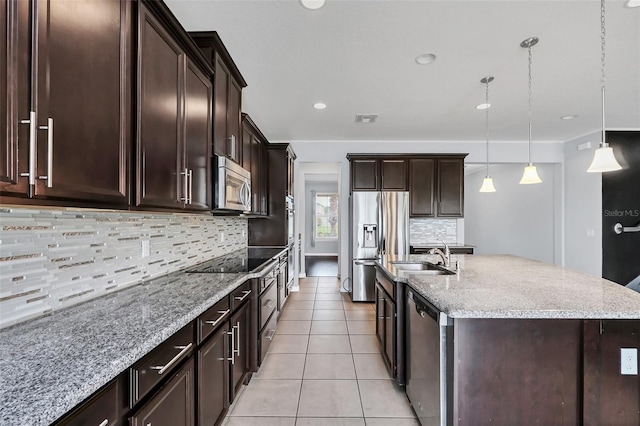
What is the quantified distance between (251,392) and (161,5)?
2.53 m

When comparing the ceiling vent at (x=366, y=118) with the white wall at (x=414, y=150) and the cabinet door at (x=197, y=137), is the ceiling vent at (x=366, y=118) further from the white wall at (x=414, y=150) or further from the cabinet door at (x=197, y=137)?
the cabinet door at (x=197, y=137)

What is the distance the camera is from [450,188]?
5.04 metres

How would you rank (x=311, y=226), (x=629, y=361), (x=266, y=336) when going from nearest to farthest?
(x=629, y=361) → (x=266, y=336) → (x=311, y=226)

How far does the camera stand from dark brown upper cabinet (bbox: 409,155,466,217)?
16.4ft

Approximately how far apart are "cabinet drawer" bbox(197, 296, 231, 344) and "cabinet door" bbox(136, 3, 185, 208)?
0.60 m

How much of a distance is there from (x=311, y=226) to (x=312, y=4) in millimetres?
7953

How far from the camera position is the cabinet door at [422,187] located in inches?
196

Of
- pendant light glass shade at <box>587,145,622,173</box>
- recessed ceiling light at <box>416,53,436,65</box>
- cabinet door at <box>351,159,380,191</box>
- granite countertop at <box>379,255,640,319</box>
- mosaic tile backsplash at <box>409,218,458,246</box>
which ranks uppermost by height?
recessed ceiling light at <box>416,53,436,65</box>

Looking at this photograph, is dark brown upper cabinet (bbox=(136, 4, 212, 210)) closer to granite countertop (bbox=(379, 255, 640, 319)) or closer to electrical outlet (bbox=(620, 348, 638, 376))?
granite countertop (bbox=(379, 255, 640, 319))

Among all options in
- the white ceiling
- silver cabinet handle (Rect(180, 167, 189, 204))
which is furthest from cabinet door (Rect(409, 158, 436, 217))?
silver cabinet handle (Rect(180, 167, 189, 204))

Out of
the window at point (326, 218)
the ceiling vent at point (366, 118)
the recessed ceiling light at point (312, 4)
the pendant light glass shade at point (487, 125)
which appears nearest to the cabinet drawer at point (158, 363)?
the recessed ceiling light at point (312, 4)

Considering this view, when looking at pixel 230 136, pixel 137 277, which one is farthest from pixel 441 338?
pixel 230 136

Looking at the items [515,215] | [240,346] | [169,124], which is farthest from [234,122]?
[515,215]

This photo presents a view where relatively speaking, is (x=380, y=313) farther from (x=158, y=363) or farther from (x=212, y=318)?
(x=158, y=363)
